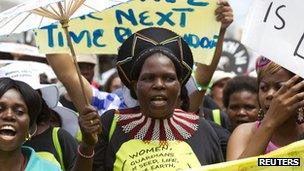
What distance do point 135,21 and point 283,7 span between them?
148 centimetres

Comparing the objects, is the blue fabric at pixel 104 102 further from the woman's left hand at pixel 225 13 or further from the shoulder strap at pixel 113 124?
the shoulder strap at pixel 113 124

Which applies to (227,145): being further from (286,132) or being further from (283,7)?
(283,7)

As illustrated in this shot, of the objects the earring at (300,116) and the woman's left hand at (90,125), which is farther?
the earring at (300,116)

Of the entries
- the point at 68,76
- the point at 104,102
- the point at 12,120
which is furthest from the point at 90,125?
the point at 104,102

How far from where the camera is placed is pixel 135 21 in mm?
5680

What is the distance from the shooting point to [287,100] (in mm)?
4254

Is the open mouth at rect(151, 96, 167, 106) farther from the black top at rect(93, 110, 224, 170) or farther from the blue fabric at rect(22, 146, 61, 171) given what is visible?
the blue fabric at rect(22, 146, 61, 171)

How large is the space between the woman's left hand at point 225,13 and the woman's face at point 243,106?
1.57 metres

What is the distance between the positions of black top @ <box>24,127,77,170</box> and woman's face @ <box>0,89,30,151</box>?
0.47 meters

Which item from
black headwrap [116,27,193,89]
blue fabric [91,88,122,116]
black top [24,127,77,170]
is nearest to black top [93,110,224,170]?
black headwrap [116,27,193,89]

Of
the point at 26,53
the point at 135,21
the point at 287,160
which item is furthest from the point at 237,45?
the point at 287,160

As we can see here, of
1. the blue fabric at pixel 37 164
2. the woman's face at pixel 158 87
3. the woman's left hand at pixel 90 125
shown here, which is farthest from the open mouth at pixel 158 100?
the blue fabric at pixel 37 164

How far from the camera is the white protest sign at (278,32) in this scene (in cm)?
434

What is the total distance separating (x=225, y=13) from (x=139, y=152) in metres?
1.44
